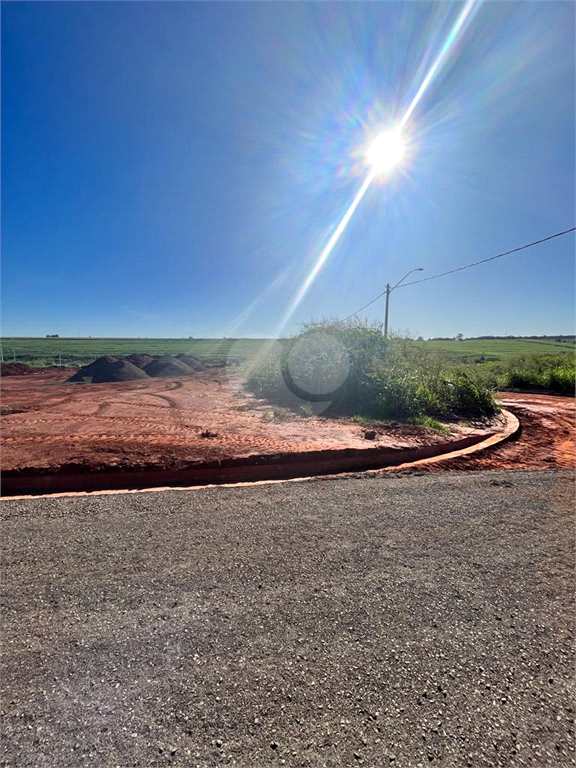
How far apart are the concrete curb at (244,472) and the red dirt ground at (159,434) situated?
15 cm

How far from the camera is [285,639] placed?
188cm

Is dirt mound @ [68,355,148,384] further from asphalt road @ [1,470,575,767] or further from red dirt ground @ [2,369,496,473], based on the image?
asphalt road @ [1,470,575,767]

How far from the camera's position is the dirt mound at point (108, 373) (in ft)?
61.6

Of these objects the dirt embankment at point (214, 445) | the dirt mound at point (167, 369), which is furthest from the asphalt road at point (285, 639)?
the dirt mound at point (167, 369)

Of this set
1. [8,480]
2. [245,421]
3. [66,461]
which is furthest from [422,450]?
[8,480]

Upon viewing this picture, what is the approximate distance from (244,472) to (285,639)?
9.58 ft

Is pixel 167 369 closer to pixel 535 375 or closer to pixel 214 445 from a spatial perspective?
pixel 214 445

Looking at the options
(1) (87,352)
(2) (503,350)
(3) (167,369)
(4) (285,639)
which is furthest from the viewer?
(1) (87,352)

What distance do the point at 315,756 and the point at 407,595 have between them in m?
1.16

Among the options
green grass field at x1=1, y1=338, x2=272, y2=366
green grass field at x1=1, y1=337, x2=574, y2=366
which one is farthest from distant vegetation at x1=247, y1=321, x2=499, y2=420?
green grass field at x1=1, y1=338, x2=272, y2=366

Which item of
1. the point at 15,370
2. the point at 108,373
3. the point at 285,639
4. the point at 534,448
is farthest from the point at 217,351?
the point at 285,639

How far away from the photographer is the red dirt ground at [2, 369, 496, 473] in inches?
187

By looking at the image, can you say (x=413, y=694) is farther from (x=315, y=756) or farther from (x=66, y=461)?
(x=66, y=461)

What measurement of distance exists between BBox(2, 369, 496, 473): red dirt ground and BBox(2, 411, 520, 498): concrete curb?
0.15 metres
